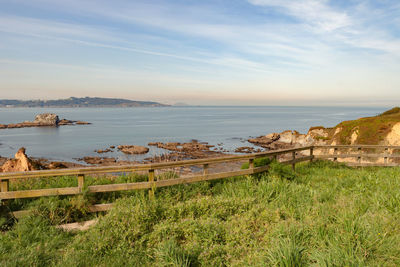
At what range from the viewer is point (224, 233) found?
498cm

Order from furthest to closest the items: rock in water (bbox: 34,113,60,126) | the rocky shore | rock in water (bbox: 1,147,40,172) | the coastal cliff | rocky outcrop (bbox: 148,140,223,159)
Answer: rock in water (bbox: 34,113,60,126), rocky outcrop (bbox: 148,140,223,159), the coastal cliff, the rocky shore, rock in water (bbox: 1,147,40,172)

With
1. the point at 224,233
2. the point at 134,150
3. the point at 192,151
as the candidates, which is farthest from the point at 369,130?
the point at 134,150

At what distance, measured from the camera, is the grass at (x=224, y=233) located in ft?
13.1

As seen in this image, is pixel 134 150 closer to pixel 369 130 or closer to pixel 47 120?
pixel 369 130

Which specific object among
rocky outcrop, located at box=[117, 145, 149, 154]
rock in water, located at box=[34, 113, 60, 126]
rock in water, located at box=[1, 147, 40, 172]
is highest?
rock in water, located at box=[1, 147, 40, 172]

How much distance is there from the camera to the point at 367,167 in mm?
13328

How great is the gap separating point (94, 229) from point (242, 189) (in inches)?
150

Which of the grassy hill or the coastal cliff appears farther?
the grassy hill

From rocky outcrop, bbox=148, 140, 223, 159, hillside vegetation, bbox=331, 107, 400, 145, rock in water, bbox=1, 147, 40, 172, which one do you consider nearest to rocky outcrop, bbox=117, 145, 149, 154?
rocky outcrop, bbox=148, 140, 223, 159

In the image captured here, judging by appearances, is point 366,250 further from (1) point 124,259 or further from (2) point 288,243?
(1) point 124,259

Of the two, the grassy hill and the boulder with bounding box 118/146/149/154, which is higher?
the grassy hill

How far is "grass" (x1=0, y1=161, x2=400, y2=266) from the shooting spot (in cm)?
400

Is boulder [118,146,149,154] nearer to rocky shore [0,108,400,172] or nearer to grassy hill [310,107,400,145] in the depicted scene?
rocky shore [0,108,400,172]

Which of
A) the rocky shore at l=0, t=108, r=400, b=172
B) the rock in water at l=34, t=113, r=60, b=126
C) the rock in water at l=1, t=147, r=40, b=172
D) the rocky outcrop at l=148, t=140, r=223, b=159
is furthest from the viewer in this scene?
the rock in water at l=34, t=113, r=60, b=126
